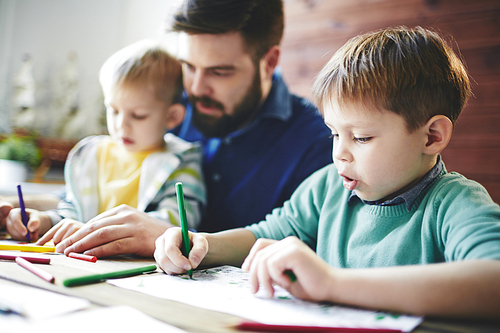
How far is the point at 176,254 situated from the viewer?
0.63m

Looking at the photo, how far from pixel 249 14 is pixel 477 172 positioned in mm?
1294

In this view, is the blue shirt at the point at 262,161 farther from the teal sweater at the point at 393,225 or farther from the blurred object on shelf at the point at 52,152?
the blurred object on shelf at the point at 52,152

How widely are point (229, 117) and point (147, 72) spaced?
12.2 inches

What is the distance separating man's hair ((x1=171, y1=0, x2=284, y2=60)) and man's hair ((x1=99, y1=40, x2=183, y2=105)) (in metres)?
0.11

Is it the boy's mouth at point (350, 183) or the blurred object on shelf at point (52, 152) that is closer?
the boy's mouth at point (350, 183)

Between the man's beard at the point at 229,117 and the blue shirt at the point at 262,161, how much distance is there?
1.1 inches

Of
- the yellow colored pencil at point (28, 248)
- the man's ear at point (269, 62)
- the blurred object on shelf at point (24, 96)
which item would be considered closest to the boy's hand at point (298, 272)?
the yellow colored pencil at point (28, 248)

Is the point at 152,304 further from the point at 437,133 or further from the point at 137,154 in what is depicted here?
the point at 137,154

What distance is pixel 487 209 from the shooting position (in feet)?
1.82

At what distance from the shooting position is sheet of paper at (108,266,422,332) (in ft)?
1.42

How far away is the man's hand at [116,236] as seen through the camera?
0.75 m

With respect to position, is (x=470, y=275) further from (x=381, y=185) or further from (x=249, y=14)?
(x=249, y=14)

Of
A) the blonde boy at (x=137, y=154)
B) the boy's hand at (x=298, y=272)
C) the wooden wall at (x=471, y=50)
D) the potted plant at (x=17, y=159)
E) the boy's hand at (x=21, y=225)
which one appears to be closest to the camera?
the boy's hand at (x=298, y=272)

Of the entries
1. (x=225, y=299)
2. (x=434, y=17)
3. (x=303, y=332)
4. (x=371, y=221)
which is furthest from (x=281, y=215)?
(x=434, y=17)
